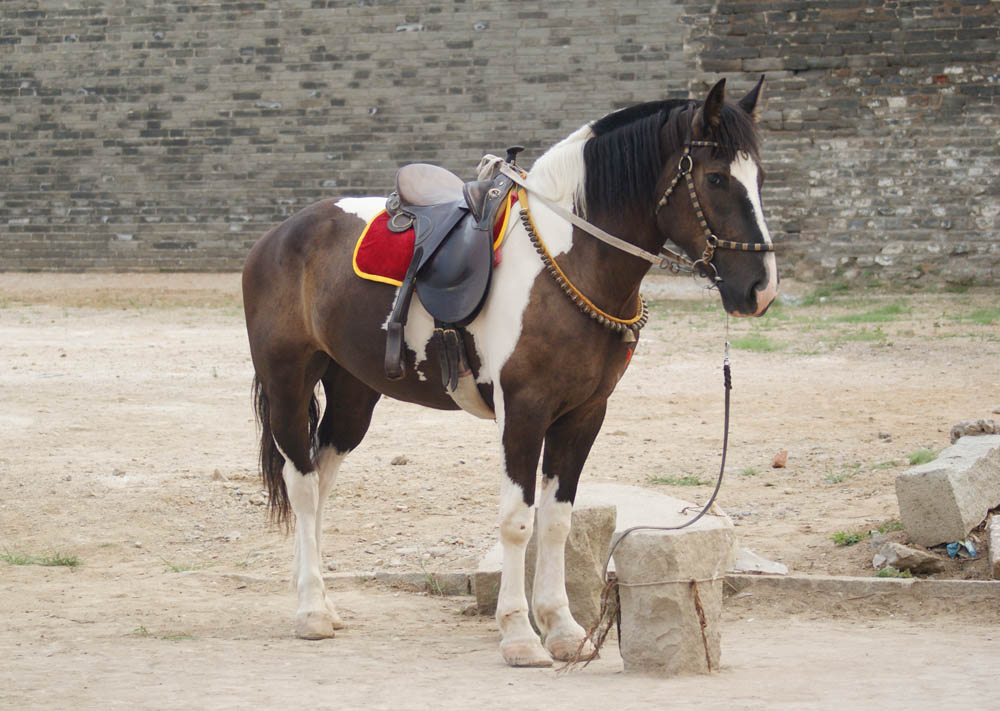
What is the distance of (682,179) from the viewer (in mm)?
3980

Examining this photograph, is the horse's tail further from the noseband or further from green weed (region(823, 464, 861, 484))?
green weed (region(823, 464, 861, 484))

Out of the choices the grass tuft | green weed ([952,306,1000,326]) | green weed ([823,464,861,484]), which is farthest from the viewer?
green weed ([952,306,1000,326])

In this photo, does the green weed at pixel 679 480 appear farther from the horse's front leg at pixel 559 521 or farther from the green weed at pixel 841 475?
the horse's front leg at pixel 559 521

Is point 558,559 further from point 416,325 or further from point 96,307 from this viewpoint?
point 96,307

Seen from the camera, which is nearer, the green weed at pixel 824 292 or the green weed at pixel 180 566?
the green weed at pixel 180 566

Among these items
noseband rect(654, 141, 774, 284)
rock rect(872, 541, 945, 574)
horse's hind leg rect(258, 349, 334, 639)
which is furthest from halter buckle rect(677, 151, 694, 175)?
rock rect(872, 541, 945, 574)

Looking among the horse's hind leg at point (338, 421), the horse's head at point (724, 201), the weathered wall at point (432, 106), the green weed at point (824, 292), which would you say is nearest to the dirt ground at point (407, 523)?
Answer: the horse's hind leg at point (338, 421)

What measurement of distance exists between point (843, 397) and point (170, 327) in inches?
348

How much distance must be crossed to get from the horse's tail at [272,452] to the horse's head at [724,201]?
199 centimetres

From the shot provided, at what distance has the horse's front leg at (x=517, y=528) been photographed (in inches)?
160

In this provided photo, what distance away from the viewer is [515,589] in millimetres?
4203

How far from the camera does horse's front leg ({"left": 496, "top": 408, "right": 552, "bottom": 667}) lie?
406cm

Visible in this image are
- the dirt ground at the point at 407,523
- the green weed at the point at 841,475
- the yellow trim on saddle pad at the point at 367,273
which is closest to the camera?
the dirt ground at the point at 407,523

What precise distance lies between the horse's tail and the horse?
598 millimetres
